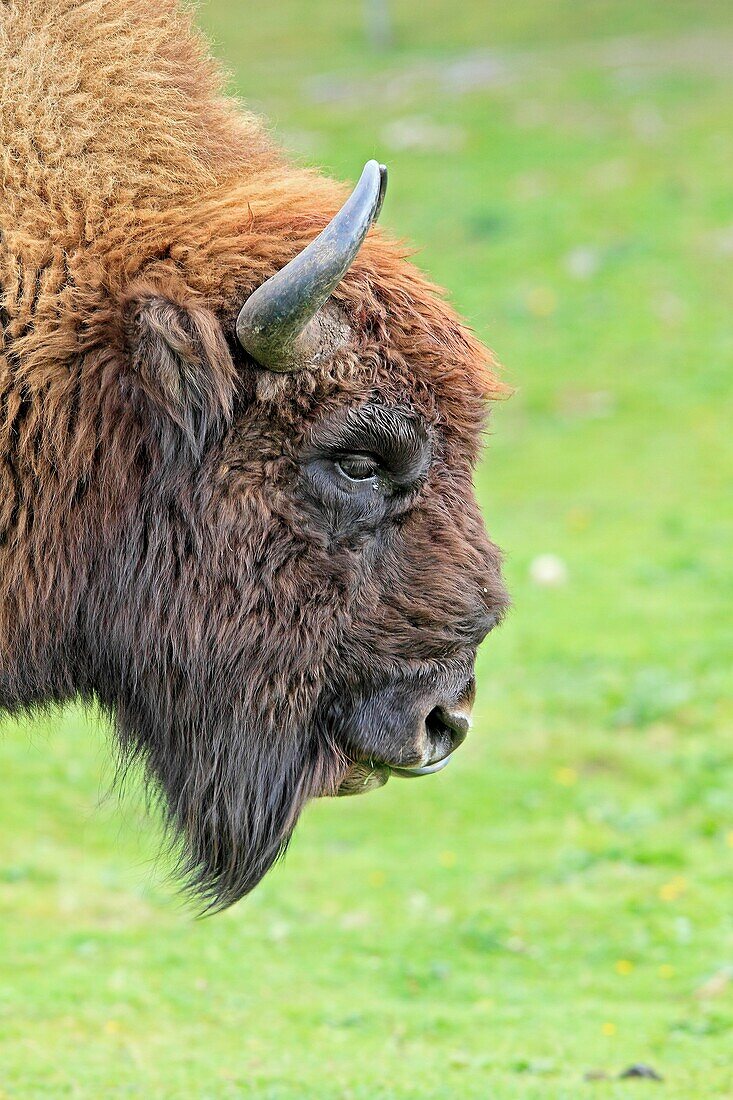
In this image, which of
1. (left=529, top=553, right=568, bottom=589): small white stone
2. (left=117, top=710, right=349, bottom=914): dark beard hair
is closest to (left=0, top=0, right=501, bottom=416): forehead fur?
(left=117, top=710, right=349, bottom=914): dark beard hair

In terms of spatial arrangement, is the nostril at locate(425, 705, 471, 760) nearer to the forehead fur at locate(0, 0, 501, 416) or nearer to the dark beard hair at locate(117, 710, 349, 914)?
the dark beard hair at locate(117, 710, 349, 914)

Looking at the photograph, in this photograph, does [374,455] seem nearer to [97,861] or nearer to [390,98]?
[97,861]

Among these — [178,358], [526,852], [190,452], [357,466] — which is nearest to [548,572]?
[526,852]

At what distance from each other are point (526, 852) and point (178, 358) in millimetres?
4940

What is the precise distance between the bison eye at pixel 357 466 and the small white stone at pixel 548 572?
8413 mm

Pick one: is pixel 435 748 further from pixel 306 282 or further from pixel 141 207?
pixel 141 207

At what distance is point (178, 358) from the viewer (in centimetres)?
345

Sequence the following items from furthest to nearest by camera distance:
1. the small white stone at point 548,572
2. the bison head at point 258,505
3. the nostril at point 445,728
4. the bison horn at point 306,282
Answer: the small white stone at point 548,572, the nostril at point 445,728, the bison head at point 258,505, the bison horn at point 306,282

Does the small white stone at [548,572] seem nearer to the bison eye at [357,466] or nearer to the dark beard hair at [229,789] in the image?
the dark beard hair at [229,789]

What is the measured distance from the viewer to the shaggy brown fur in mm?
3488

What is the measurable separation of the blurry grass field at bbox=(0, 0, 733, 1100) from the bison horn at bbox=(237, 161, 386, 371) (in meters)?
1.64

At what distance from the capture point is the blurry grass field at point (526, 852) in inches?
209

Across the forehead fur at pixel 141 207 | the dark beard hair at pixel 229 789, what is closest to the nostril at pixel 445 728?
the dark beard hair at pixel 229 789

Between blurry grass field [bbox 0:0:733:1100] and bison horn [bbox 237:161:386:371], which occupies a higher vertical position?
bison horn [bbox 237:161:386:371]
